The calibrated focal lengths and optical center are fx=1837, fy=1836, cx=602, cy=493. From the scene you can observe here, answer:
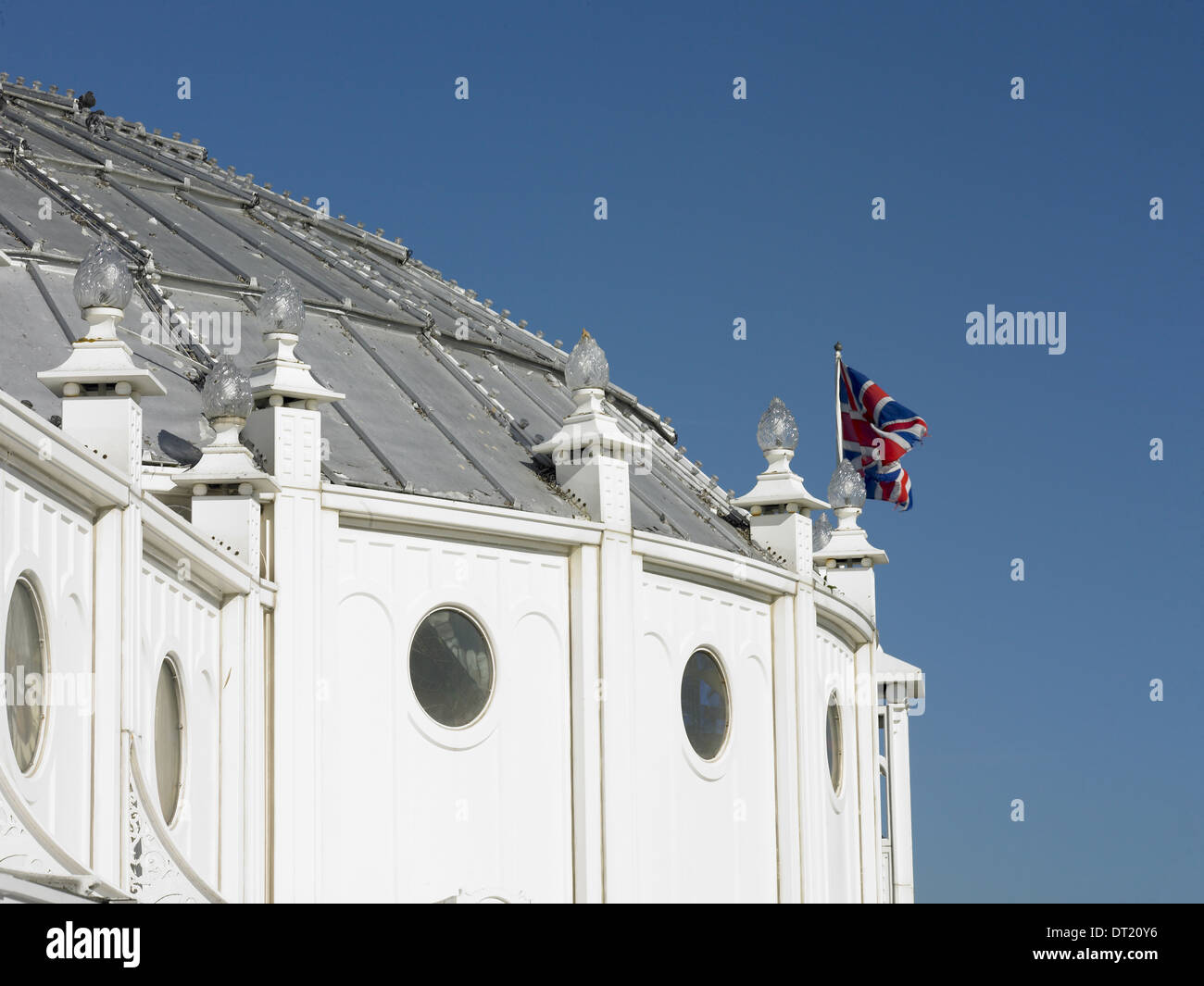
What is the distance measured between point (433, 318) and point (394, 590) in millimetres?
9808

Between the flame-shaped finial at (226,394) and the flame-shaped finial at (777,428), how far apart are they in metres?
11.1

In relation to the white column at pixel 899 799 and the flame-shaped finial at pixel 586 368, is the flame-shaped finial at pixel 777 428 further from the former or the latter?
the white column at pixel 899 799

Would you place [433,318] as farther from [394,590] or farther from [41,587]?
[41,587]

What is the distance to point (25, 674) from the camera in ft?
51.9

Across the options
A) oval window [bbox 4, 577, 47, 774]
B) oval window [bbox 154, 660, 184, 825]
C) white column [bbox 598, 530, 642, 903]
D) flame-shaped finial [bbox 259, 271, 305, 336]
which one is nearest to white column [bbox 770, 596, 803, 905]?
white column [bbox 598, 530, 642, 903]

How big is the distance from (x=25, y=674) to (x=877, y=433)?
27164 millimetres

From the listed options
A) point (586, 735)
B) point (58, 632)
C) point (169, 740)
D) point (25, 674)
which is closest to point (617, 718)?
point (586, 735)

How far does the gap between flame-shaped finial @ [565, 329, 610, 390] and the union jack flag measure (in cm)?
1284

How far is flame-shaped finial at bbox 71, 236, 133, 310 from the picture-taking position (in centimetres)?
1912

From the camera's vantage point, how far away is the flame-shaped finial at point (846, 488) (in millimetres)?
35656

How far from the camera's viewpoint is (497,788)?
25.3 metres

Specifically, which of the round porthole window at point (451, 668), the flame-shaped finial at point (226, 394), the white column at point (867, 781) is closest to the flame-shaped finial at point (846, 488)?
the white column at point (867, 781)

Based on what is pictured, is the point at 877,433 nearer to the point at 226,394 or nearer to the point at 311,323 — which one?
the point at 311,323
